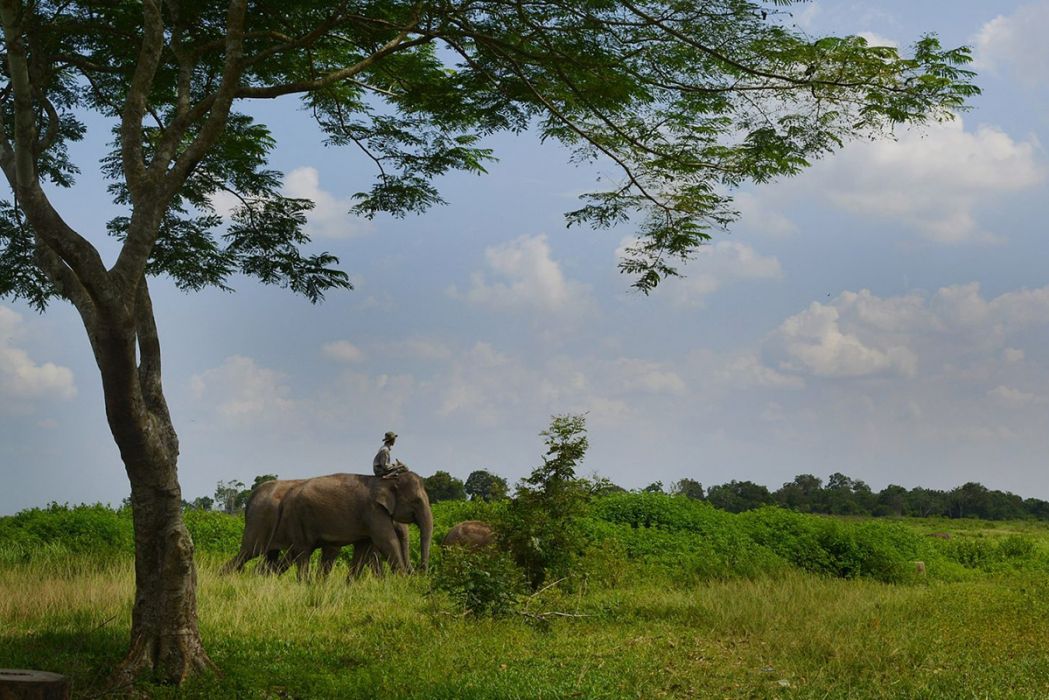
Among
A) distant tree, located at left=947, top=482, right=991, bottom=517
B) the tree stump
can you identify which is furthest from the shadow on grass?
distant tree, located at left=947, top=482, right=991, bottom=517

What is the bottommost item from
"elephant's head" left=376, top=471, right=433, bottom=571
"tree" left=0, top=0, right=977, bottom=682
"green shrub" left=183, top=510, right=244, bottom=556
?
"green shrub" left=183, top=510, right=244, bottom=556

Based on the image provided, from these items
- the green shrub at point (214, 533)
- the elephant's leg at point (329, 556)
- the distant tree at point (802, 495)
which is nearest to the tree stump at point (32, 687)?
the elephant's leg at point (329, 556)

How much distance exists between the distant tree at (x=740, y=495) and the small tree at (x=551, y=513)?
80.3 feet

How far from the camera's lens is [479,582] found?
13.1 m

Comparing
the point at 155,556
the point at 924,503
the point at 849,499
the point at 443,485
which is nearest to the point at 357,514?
the point at 155,556

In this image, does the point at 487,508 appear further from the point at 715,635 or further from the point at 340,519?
the point at 715,635

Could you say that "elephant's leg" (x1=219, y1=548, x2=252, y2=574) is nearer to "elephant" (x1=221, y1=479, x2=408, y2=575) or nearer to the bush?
"elephant" (x1=221, y1=479, x2=408, y2=575)

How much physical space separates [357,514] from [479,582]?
529cm

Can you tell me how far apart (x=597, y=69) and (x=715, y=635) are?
285 inches

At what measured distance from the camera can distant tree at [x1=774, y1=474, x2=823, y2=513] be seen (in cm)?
4627

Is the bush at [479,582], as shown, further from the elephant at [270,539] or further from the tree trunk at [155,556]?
the elephant at [270,539]

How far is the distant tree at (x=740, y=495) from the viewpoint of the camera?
3988 cm

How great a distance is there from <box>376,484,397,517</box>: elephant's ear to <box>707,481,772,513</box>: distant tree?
76.5 feet

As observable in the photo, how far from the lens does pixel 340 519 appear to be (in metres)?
17.9
